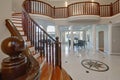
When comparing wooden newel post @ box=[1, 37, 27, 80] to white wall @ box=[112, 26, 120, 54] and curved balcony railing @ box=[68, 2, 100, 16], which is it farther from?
white wall @ box=[112, 26, 120, 54]

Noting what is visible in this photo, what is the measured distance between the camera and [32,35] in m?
3.79

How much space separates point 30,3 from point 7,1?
5491 millimetres

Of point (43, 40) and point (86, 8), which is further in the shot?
point (86, 8)

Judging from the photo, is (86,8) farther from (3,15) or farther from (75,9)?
(3,15)

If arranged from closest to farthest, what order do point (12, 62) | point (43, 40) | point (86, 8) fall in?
point (12, 62)
point (43, 40)
point (86, 8)

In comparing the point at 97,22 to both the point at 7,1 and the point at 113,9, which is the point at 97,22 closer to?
the point at 113,9

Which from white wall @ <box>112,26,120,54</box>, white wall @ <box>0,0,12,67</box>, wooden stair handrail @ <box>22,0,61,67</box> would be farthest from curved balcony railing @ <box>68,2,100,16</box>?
white wall @ <box>0,0,12,67</box>

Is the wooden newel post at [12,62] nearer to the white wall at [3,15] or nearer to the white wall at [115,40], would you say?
the white wall at [3,15]

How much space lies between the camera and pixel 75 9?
28.0 ft

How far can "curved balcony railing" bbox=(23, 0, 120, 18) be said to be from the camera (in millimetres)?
7292

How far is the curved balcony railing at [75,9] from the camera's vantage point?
7.29 metres

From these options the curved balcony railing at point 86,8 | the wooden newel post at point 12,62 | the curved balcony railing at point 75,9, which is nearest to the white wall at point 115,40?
the curved balcony railing at point 75,9

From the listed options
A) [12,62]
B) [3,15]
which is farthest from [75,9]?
[12,62]

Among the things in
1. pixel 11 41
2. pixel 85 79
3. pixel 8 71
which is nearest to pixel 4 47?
pixel 11 41
